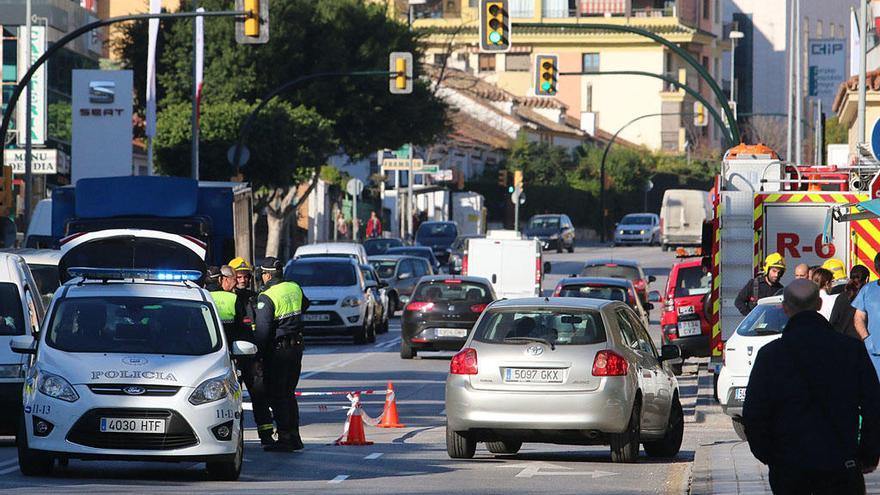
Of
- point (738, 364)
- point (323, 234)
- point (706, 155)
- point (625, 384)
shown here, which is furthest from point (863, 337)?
point (706, 155)

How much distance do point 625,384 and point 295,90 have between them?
44.3m

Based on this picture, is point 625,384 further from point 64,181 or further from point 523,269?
point 64,181

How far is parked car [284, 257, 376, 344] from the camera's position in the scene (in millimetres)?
35031

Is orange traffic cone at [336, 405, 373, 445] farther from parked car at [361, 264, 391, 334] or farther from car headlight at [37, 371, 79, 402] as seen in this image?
parked car at [361, 264, 391, 334]

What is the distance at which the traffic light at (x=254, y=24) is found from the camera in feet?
103

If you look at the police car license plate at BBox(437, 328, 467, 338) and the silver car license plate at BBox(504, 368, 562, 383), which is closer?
the silver car license plate at BBox(504, 368, 562, 383)

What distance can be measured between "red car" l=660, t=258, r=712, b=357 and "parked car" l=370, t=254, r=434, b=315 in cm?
1699

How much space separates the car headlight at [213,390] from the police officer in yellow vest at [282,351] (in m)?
2.27

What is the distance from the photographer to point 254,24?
31.6 m

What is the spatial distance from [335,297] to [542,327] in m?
19.0

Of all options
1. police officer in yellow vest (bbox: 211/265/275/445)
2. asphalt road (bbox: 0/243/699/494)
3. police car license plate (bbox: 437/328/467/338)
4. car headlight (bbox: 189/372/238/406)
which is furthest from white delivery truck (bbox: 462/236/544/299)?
car headlight (bbox: 189/372/238/406)

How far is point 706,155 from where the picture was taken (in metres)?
121

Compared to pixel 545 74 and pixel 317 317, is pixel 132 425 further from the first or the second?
pixel 545 74

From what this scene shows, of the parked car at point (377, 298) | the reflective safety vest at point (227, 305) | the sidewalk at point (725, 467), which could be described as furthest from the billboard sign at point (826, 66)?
the reflective safety vest at point (227, 305)
